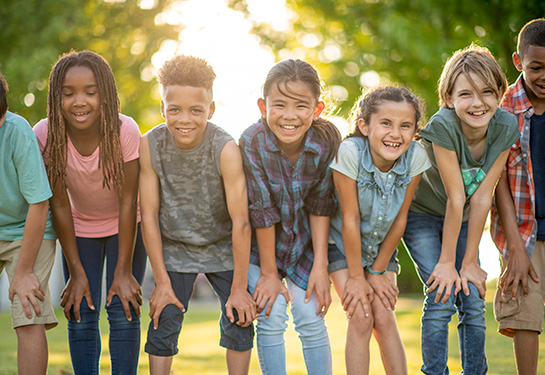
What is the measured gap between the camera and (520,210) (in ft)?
12.8

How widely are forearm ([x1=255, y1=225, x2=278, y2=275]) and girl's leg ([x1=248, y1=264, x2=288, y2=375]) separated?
175 mm

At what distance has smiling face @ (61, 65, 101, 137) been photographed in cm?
359

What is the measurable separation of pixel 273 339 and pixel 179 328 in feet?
1.86

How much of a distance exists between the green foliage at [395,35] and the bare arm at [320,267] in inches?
328

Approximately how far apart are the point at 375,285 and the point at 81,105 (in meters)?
2.06

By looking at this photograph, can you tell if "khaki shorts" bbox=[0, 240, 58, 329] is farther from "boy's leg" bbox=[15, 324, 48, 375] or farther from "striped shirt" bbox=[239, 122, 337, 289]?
"striped shirt" bbox=[239, 122, 337, 289]

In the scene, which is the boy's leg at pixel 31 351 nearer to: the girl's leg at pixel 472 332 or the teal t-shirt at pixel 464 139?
the girl's leg at pixel 472 332

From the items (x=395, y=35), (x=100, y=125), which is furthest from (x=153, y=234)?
(x=395, y=35)

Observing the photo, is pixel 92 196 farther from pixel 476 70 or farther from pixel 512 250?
pixel 512 250

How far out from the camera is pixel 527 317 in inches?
147

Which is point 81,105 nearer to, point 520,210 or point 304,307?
point 304,307

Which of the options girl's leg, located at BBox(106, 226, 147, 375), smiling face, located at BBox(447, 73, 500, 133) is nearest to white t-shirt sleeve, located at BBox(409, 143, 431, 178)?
smiling face, located at BBox(447, 73, 500, 133)

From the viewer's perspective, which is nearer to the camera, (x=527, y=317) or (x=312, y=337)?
(x=312, y=337)

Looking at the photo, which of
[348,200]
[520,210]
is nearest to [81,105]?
[348,200]
